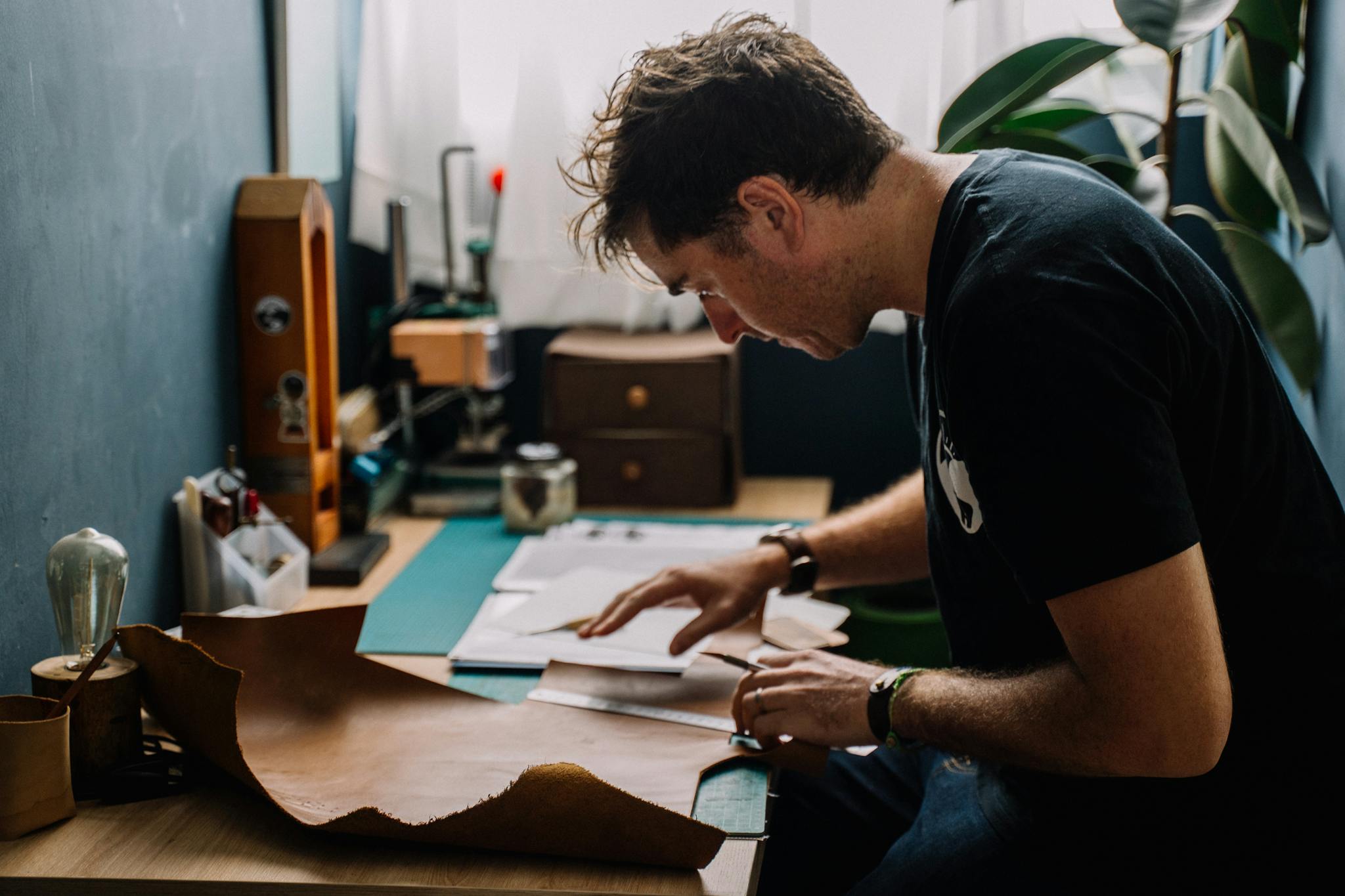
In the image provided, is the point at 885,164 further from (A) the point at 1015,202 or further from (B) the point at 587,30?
(B) the point at 587,30

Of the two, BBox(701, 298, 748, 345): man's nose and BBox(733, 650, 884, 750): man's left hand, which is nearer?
BBox(733, 650, 884, 750): man's left hand

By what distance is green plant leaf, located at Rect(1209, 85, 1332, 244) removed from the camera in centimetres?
150

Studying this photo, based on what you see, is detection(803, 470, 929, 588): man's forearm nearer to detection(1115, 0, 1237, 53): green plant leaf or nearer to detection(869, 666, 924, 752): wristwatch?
detection(869, 666, 924, 752): wristwatch

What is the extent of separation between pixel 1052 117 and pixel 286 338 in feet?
3.87

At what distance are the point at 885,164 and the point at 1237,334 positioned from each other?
13.3 inches

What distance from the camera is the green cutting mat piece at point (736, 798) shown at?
100cm

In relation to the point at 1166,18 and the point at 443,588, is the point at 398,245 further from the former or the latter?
the point at 1166,18

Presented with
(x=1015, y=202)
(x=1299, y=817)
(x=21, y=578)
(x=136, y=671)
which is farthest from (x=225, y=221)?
(x=1299, y=817)

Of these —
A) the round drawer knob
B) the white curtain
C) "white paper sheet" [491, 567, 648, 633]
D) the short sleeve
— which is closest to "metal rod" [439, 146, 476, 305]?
the white curtain

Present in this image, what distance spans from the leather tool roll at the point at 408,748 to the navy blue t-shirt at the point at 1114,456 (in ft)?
0.99

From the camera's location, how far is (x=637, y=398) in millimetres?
2170

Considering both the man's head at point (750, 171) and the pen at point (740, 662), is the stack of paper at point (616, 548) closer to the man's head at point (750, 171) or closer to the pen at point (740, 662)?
the pen at point (740, 662)

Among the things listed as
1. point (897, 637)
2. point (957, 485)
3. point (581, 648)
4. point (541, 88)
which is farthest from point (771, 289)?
point (541, 88)

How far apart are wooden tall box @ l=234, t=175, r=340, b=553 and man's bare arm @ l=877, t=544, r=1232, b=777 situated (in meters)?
1.10
